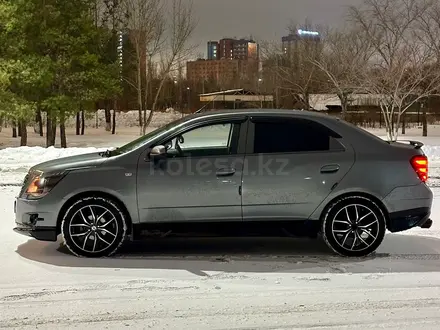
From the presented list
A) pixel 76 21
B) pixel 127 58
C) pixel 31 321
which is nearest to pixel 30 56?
pixel 76 21

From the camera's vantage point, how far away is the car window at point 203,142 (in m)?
5.89

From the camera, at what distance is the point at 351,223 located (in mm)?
5836

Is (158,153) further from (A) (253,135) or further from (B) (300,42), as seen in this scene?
(B) (300,42)

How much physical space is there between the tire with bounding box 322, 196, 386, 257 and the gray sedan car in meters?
0.01

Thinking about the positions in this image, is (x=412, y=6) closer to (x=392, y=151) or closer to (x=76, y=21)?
(x=76, y=21)

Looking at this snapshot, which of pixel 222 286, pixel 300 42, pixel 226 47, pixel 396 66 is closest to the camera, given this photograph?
pixel 222 286

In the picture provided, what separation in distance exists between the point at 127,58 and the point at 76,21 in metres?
10.7

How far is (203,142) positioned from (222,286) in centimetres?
176

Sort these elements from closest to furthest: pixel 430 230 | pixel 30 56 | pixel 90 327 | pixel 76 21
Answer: pixel 90 327, pixel 430 230, pixel 30 56, pixel 76 21

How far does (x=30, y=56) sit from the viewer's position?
21.0 meters

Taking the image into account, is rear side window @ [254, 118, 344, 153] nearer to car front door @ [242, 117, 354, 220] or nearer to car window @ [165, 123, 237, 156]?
car front door @ [242, 117, 354, 220]

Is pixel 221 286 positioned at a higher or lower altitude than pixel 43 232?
lower

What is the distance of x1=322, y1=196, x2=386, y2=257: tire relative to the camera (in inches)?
229

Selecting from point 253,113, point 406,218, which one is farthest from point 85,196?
point 406,218
